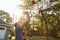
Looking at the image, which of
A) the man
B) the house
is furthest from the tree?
the man

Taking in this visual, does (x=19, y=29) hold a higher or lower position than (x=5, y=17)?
lower

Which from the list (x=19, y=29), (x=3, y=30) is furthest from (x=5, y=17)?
(x=19, y=29)

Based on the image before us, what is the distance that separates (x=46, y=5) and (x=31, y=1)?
0.30 metres

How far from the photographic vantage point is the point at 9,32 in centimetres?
284

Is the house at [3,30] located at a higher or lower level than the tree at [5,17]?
lower

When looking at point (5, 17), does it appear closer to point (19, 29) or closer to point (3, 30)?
point (3, 30)

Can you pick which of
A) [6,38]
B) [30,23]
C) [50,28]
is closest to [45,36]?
[50,28]

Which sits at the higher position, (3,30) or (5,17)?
(5,17)

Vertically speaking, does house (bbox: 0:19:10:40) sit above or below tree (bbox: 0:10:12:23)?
below

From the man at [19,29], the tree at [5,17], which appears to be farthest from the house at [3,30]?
the man at [19,29]

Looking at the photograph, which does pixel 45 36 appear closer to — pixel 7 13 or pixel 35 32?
pixel 35 32

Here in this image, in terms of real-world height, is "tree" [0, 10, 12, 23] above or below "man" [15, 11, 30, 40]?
above

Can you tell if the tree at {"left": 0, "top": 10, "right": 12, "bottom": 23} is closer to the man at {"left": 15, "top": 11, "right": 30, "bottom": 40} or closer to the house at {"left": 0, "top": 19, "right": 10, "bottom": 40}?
the house at {"left": 0, "top": 19, "right": 10, "bottom": 40}

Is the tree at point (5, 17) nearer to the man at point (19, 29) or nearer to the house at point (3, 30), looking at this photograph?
the house at point (3, 30)
